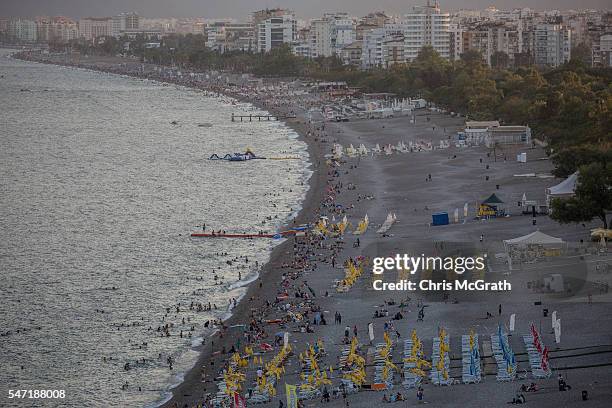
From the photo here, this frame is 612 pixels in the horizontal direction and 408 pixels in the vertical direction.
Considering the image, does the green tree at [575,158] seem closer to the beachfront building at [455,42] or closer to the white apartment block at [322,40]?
the beachfront building at [455,42]

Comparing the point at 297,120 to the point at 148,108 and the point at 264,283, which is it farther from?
the point at 264,283

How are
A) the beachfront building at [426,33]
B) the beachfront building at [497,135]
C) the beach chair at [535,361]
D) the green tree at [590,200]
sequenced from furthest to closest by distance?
the beachfront building at [426,33] < the beachfront building at [497,135] < the green tree at [590,200] < the beach chair at [535,361]

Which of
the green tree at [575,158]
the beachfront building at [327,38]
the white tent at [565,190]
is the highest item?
the beachfront building at [327,38]

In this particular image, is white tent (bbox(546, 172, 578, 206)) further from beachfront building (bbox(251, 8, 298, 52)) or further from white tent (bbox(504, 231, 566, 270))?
beachfront building (bbox(251, 8, 298, 52))

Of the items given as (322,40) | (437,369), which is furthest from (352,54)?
(437,369)

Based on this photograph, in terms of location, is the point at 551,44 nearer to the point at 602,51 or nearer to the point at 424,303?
the point at 602,51

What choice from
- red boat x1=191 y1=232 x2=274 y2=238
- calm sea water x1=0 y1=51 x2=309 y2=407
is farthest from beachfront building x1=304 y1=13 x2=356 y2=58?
red boat x1=191 y1=232 x2=274 y2=238

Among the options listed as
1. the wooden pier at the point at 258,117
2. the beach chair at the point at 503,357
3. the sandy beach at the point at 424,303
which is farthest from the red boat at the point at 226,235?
the wooden pier at the point at 258,117
